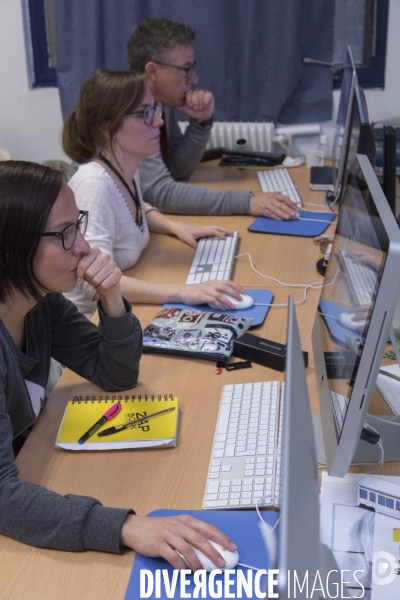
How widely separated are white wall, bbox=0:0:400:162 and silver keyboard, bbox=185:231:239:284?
4.25ft

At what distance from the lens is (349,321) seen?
3.44 feet

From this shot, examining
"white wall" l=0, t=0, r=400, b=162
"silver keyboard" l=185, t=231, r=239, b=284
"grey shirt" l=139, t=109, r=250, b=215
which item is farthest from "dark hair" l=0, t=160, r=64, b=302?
"white wall" l=0, t=0, r=400, b=162

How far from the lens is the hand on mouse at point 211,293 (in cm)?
172

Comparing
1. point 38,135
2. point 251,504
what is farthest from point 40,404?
point 38,135

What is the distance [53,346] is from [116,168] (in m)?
0.67

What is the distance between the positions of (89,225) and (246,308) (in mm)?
463

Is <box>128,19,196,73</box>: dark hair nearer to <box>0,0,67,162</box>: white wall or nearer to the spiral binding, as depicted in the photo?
<box>0,0,67,162</box>: white wall

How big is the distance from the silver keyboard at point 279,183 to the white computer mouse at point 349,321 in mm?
1407

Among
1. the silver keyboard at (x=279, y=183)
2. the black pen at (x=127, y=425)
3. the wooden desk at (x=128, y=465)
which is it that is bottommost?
the wooden desk at (x=128, y=465)

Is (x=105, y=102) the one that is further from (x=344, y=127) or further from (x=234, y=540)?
(x=234, y=540)

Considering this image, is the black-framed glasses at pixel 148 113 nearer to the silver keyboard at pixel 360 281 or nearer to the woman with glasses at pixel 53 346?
the woman with glasses at pixel 53 346

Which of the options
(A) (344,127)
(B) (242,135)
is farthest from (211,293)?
(B) (242,135)

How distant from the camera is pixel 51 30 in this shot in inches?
130

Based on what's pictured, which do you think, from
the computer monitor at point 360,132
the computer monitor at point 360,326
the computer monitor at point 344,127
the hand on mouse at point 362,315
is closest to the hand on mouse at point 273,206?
the computer monitor at point 344,127
